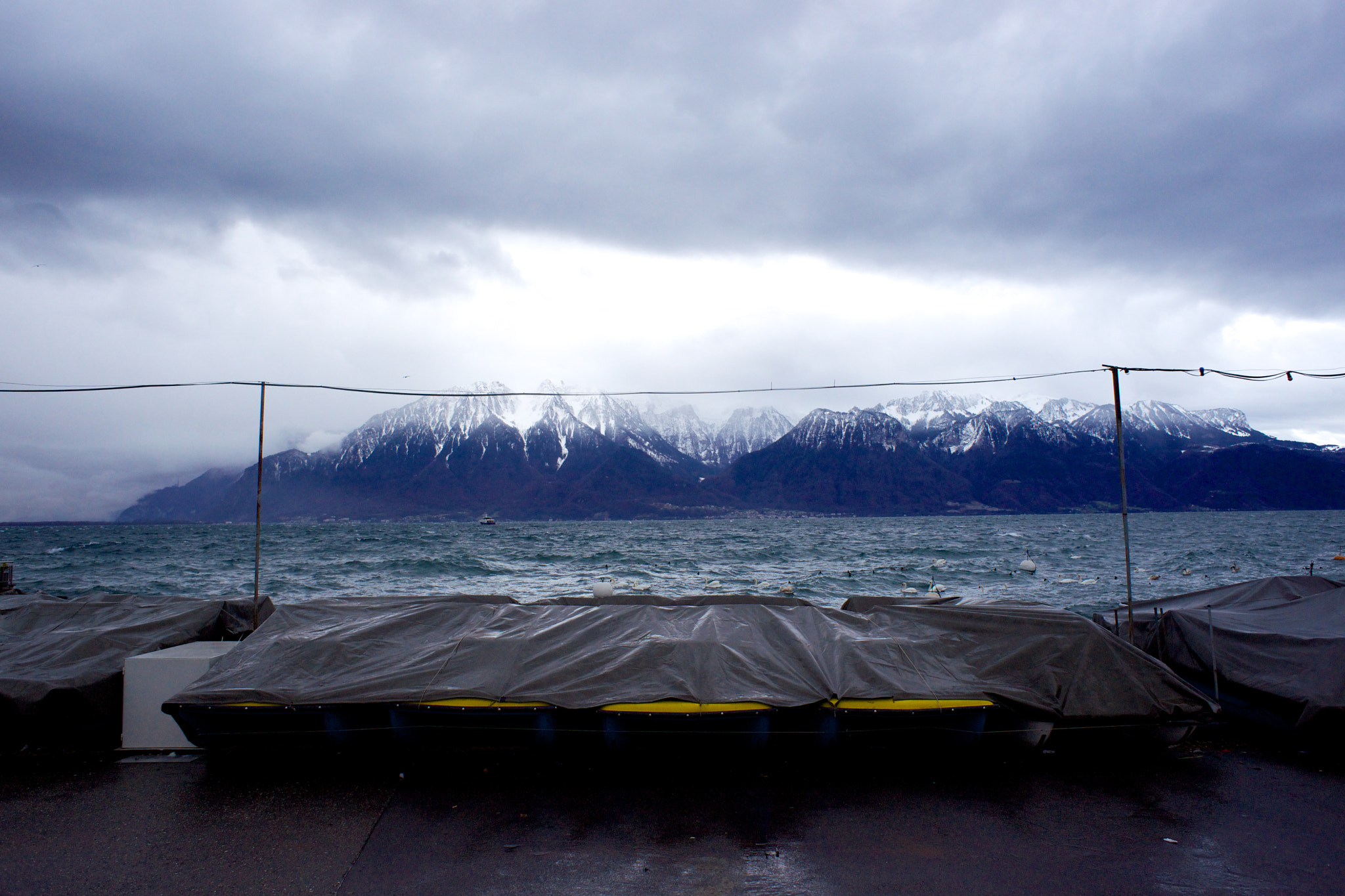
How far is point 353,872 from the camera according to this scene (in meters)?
6.71

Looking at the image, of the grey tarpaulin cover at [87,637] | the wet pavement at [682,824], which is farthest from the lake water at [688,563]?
the grey tarpaulin cover at [87,637]

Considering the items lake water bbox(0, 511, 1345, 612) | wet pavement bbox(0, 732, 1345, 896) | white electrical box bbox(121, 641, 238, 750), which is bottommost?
lake water bbox(0, 511, 1345, 612)

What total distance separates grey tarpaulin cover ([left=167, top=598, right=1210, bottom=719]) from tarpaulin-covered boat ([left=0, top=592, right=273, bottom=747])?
6.77 feet

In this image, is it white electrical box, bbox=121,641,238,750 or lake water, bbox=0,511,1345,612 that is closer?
white electrical box, bbox=121,641,238,750

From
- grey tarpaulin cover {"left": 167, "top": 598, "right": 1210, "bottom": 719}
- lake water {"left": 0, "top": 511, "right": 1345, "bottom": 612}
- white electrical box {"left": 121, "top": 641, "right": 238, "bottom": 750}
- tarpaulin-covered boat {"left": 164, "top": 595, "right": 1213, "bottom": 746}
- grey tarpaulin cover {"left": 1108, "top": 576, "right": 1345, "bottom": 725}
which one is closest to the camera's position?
tarpaulin-covered boat {"left": 164, "top": 595, "right": 1213, "bottom": 746}

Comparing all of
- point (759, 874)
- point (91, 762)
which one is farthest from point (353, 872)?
point (91, 762)

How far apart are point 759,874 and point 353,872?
12.5 feet

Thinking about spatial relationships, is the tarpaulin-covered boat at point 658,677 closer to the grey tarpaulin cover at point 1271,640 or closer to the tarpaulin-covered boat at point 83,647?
the grey tarpaulin cover at point 1271,640

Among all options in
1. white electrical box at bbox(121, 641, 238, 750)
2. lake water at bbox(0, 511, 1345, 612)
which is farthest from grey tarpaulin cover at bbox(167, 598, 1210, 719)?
lake water at bbox(0, 511, 1345, 612)

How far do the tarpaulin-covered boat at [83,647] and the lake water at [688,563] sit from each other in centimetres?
2179

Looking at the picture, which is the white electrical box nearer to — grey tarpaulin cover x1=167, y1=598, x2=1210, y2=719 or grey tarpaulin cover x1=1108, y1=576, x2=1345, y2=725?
grey tarpaulin cover x1=167, y1=598, x2=1210, y2=719

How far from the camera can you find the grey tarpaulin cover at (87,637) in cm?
972

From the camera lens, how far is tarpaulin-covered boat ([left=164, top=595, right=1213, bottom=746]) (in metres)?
8.92

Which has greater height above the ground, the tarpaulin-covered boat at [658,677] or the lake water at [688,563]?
the tarpaulin-covered boat at [658,677]
